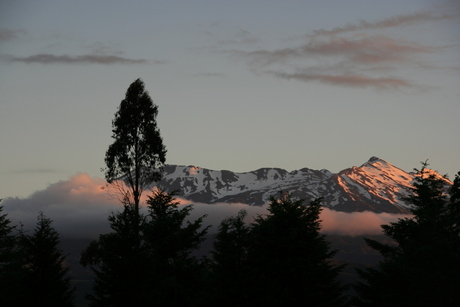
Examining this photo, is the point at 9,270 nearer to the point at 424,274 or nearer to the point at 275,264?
the point at 275,264

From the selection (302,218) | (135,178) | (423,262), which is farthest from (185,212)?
(423,262)

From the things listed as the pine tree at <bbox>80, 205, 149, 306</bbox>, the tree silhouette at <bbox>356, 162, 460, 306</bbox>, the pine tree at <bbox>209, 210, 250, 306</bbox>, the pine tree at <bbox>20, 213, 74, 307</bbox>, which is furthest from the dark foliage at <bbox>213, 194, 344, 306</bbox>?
the pine tree at <bbox>20, 213, 74, 307</bbox>

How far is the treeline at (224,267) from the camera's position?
59.2 meters

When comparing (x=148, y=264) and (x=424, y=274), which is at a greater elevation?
(x=148, y=264)

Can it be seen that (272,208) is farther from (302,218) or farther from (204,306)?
(204,306)

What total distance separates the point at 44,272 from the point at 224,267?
49.3ft

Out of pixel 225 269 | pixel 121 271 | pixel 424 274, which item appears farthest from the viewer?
pixel 424 274

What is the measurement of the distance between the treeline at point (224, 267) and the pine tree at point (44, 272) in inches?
3.2

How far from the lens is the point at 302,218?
215 ft

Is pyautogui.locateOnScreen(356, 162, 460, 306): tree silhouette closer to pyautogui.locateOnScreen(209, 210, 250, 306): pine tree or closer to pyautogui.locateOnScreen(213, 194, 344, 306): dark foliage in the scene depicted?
pyautogui.locateOnScreen(213, 194, 344, 306): dark foliage

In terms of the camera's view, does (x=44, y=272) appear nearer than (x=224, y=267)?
No

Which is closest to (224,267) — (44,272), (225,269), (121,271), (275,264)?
(225,269)

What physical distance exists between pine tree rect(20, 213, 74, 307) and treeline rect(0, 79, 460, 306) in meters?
0.08

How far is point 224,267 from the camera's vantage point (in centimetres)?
6175
